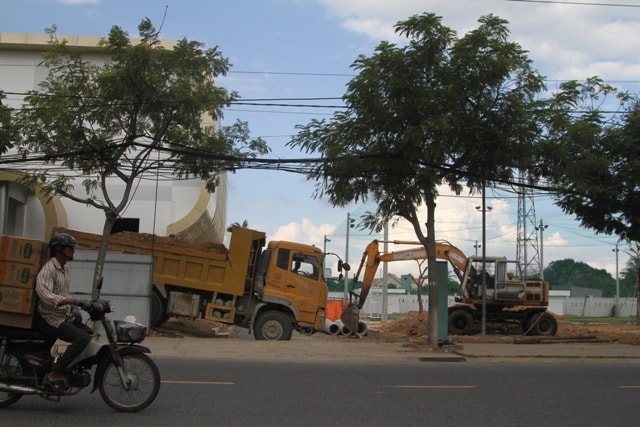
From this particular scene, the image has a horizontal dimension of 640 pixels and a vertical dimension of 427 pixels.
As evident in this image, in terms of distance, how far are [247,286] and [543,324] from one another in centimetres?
1126

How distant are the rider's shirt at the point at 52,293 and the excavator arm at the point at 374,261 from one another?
1476 centimetres

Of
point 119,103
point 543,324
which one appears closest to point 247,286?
point 119,103

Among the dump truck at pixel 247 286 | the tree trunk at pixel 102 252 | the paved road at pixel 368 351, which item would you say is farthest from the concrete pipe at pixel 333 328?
the tree trunk at pixel 102 252

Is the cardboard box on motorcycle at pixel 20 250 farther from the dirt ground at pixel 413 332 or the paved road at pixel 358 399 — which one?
the dirt ground at pixel 413 332

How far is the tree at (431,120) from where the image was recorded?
15469mm

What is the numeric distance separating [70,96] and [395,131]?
8482 mm

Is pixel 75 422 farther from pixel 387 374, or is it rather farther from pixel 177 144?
pixel 177 144

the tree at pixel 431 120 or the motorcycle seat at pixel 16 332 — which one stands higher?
the tree at pixel 431 120

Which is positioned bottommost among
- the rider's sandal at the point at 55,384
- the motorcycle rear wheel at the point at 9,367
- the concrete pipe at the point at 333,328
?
the rider's sandal at the point at 55,384

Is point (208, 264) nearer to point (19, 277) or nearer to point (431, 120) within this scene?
point (431, 120)

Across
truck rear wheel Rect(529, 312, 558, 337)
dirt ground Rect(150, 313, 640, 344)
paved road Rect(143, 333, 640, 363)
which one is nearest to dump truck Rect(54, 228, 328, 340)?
paved road Rect(143, 333, 640, 363)

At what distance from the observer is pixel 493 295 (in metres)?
24.1

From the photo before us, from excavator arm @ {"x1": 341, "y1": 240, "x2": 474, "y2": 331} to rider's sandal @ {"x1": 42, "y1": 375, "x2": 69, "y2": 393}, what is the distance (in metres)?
14.8

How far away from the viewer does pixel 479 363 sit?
48.7ft
